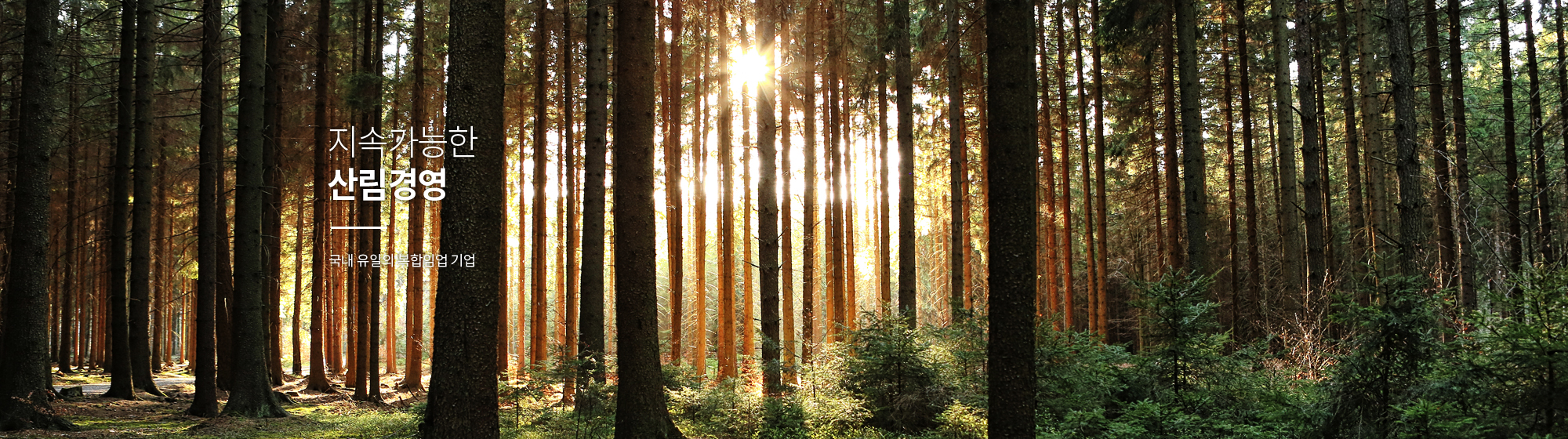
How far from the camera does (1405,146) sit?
7.76 meters

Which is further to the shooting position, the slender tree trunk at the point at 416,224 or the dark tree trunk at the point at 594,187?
the slender tree trunk at the point at 416,224

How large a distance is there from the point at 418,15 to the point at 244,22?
14.8 feet

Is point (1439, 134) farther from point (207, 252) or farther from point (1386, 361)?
point (207, 252)

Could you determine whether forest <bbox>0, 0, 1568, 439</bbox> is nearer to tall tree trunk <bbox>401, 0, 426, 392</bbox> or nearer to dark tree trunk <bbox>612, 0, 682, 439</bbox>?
dark tree trunk <bbox>612, 0, 682, 439</bbox>

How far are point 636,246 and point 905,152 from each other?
22.8ft

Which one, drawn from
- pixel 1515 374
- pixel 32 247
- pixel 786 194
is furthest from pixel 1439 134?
pixel 32 247

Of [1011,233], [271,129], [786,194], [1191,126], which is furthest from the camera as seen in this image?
[786,194]

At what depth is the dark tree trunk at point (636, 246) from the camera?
7.86 meters

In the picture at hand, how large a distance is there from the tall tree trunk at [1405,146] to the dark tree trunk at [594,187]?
9721mm

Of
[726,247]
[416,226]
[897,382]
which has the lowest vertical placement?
[897,382]

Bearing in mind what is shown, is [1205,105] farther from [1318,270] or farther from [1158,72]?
[1318,270]

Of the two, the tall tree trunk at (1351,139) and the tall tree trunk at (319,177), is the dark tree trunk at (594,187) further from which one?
the tall tree trunk at (1351,139)

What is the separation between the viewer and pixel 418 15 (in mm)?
15648

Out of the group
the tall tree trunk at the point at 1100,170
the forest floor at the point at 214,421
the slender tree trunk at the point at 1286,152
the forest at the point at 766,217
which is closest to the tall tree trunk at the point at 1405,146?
the forest at the point at 766,217
